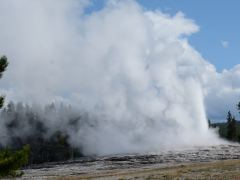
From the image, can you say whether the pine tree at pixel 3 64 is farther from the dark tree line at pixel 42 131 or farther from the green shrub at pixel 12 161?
the dark tree line at pixel 42 131

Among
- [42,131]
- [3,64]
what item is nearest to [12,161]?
[3,64]

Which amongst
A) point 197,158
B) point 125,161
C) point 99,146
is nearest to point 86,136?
point 99,146

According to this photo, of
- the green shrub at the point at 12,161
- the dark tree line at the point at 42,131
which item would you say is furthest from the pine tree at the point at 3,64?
the dark tree line at the point at 42,131

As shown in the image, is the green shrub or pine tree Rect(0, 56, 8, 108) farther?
pine tree Rect(0, 56, 8, 108)

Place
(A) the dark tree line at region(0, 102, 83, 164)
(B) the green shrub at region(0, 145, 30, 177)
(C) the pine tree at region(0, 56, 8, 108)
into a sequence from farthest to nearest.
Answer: (A) the dark tree line at region(0, 102, 83, 164), (C) the pine tree at region(0, 56, 8, 108), (B) the green shrub at region(0, 145, 30, 177)

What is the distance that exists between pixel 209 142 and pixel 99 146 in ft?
103

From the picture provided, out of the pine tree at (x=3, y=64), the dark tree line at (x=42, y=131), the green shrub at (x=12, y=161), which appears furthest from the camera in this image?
the dark tree line at (x=42, y=131)

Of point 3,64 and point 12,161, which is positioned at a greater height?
point 3,64

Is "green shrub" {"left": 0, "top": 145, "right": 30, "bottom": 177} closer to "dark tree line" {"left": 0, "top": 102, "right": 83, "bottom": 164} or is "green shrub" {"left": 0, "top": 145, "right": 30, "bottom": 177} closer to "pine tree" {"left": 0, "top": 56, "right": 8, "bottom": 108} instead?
A: "pine tree" {"left": 0, "top": 56, "right": 8, "bottom": 108}

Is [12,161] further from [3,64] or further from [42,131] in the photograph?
[42,131]

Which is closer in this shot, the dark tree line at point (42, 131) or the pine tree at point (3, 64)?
the pine tree at point (3, 64)

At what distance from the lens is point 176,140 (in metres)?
129

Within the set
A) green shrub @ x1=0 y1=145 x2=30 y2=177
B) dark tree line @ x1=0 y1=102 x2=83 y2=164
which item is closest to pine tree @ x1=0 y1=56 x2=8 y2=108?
green shrub @ x1=0 y1=145 x2=30 y2=177

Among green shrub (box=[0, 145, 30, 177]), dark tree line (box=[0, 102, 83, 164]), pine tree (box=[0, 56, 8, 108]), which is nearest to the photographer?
green shrub (box=[0, 145, 30, 177])
